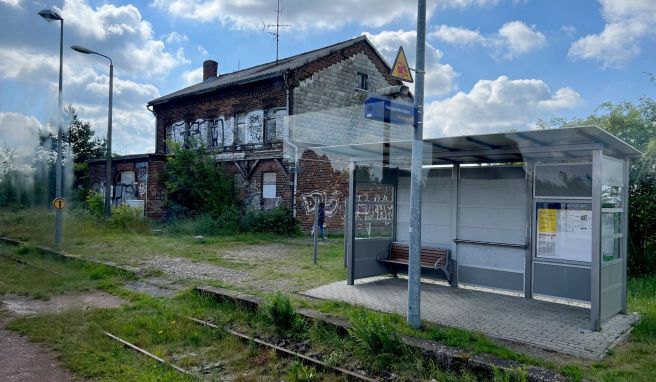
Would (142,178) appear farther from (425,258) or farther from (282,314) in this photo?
(282,314)

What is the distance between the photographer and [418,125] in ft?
22.6

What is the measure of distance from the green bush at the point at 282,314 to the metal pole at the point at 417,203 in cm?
169

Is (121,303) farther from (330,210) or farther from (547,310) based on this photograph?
(330,210)

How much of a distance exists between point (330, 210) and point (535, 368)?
54.5 feet

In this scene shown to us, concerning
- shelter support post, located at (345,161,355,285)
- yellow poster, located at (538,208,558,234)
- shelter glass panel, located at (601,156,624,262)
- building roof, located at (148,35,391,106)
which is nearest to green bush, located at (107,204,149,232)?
building roof, located at (148,35,391,106)

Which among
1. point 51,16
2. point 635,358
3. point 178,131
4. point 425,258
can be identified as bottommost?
point 635,358

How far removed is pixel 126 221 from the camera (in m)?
20.1

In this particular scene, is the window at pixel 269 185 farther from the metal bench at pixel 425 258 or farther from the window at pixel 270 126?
the metal bench at pixel 425 258

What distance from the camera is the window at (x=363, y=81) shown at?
24.9 metres

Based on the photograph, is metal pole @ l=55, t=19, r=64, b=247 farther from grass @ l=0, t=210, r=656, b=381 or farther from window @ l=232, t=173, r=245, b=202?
window @ l=232, t=173, r=245, b=202

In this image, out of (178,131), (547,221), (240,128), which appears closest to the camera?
(547,221)

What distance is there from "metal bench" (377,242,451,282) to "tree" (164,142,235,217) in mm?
12957

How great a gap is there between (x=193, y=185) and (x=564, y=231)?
57.9 ft

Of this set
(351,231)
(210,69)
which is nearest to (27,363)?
(351,231)
